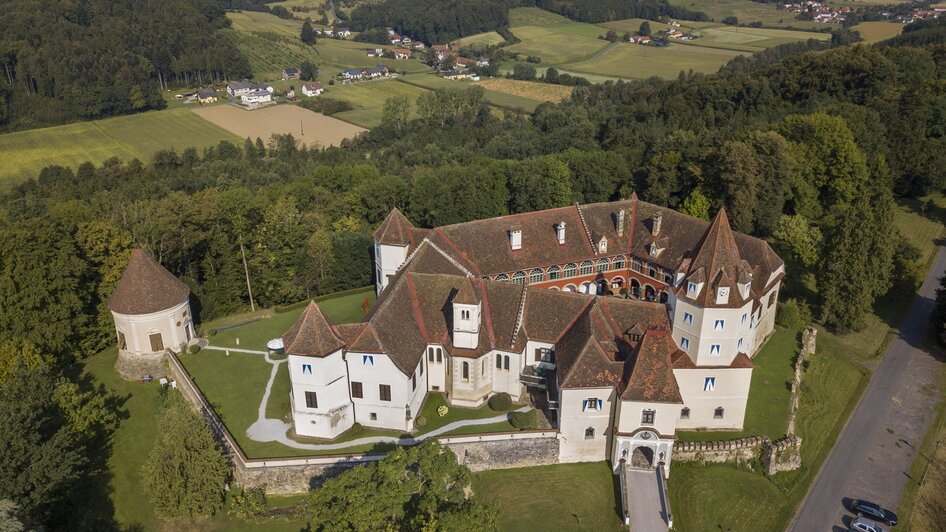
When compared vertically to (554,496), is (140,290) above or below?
above

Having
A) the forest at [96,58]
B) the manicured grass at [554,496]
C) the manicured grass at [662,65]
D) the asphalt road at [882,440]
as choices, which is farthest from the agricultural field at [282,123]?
the asphalt road at [882,440]

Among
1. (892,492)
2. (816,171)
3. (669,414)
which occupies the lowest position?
(892,492)

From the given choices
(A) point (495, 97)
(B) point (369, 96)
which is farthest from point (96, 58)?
(A) point (495, 97)

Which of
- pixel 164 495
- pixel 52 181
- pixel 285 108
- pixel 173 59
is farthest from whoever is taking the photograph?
pixel 173 59

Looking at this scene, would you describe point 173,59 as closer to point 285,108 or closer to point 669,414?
point 285,108

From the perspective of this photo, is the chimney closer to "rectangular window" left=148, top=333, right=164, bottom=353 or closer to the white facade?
the white facade

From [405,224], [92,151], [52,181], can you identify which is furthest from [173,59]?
[405,224]

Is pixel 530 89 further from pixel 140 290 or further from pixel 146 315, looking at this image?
pixel 146 315
